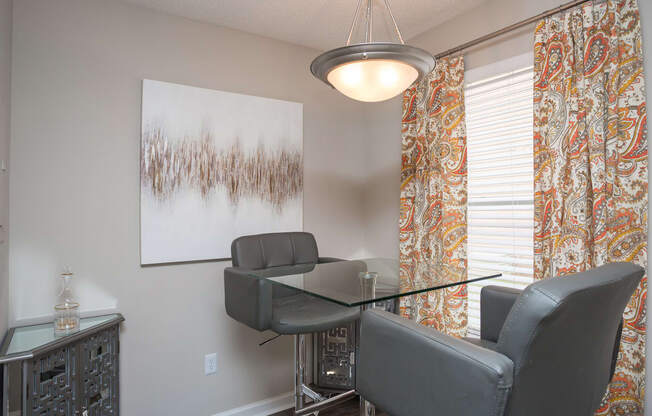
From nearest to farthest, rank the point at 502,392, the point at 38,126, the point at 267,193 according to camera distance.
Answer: the point at 502,392 → the point at 38,126 → the point at 267,193

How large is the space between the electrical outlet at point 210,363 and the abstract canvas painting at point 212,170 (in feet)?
2.19

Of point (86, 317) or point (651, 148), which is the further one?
point (86, 317)

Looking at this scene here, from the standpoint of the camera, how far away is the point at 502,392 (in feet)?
3.11

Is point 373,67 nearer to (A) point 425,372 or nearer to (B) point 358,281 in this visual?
(B) point 358,281

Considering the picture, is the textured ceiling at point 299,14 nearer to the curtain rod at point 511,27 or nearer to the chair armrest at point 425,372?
the curtain rod at point 511,27

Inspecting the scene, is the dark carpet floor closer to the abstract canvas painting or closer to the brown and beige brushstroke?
the abstract canvas painting

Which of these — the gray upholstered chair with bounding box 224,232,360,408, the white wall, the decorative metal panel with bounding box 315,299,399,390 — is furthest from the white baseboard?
the gray upholstered chair with bounding box 224,232,360,408

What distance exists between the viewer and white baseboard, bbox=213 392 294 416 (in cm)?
256

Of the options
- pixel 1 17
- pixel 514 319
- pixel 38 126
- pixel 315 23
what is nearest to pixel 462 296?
pixel 514 319

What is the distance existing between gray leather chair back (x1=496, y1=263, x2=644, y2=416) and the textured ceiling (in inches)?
76.1

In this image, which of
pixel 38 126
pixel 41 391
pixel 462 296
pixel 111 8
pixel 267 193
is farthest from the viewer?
pixel 267 193

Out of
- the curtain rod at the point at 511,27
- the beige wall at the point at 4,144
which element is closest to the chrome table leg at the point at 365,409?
the beige wall at the point at 4,144

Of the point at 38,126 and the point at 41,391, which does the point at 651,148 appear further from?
the point at 38,126

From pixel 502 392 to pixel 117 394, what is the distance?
2.05 m
